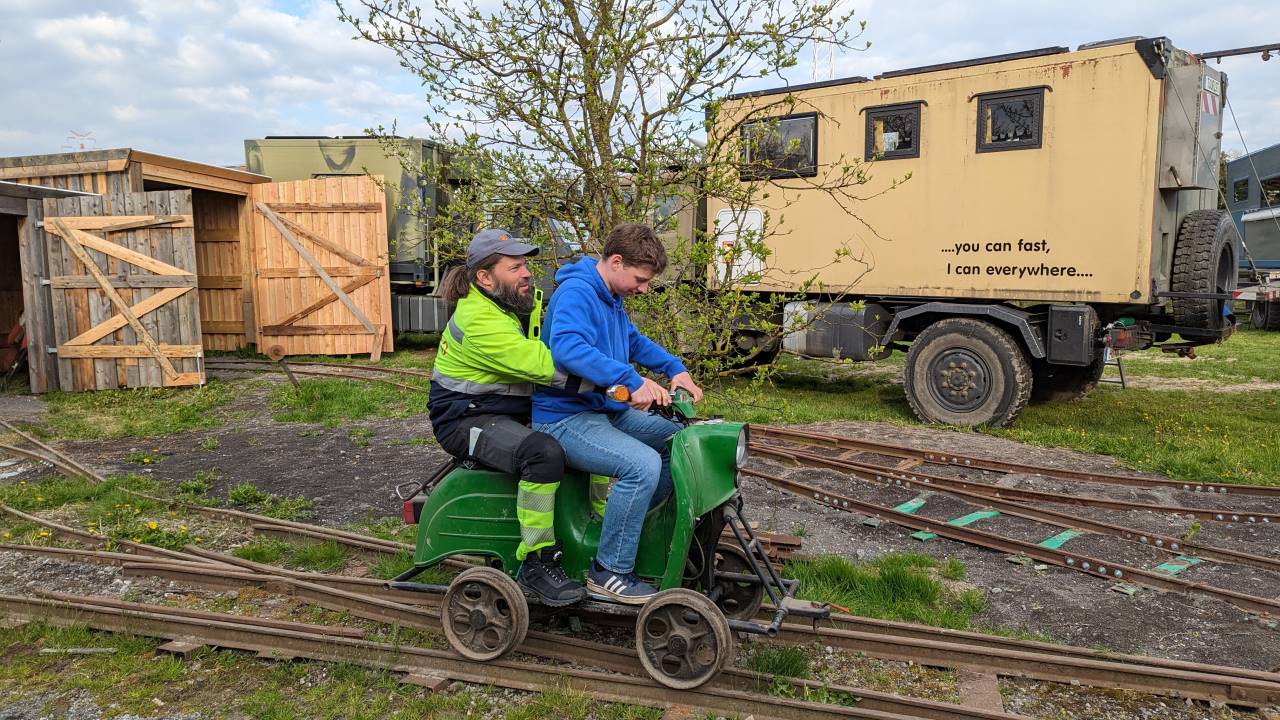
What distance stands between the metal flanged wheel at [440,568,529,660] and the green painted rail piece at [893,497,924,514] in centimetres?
369

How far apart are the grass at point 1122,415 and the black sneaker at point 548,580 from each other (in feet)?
7.73

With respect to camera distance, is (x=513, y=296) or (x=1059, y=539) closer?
(x=513, y=296)

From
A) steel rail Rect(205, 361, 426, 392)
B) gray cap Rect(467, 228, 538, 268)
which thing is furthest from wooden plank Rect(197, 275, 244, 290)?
gray cap Rect(467, 228, 538, 268)

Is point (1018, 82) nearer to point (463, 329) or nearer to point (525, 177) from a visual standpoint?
point (525, 177)

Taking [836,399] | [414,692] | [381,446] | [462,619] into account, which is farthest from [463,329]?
[836,399]

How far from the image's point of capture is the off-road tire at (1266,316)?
21125 millimetres

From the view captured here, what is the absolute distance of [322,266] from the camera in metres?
15.3

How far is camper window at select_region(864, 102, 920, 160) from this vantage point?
401 inches

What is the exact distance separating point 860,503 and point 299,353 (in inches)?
458

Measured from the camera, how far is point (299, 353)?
15375 mm

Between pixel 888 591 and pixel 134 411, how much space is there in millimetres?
9563

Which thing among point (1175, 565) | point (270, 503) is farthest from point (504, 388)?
point (1175, 565)

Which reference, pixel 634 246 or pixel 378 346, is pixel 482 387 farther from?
pixel 378 346

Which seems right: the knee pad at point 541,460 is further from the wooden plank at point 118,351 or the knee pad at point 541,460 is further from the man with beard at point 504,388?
the wooden plank at point 118,351
